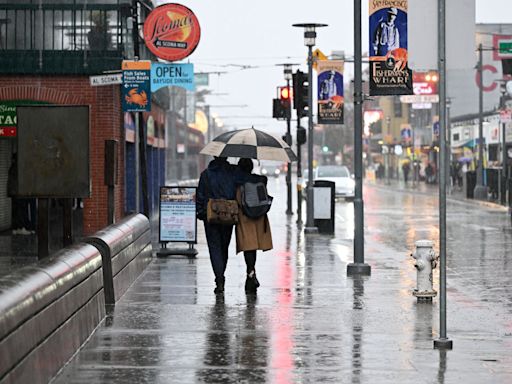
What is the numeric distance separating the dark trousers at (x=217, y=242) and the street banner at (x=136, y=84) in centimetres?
865

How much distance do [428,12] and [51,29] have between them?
1951 centimetres

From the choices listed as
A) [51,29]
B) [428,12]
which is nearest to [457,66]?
→ [428,12]

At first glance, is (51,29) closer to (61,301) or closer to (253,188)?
(253,188)

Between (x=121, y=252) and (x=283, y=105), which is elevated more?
(x=283, y=105)

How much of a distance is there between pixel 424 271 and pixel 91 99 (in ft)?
49.5

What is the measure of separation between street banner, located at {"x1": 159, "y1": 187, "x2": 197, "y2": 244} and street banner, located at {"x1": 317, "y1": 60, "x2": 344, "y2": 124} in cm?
990

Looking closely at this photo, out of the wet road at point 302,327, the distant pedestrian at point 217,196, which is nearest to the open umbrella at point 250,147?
the distant pedestrian at point 217,196

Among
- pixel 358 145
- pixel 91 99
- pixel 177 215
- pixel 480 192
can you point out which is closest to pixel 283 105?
pixel 91 99

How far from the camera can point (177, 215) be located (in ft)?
→ 70.8

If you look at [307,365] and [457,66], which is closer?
[307,365]

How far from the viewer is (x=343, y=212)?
138 ft

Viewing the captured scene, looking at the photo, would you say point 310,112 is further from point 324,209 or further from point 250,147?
point 250,147

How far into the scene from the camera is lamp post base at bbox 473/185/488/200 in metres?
55.4

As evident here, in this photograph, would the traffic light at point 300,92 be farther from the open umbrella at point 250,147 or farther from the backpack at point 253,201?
the backpack at point 253,201
